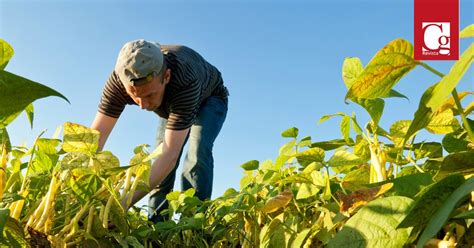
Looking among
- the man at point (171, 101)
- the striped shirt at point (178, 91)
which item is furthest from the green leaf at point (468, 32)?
the striped shirt at point (178, 91)

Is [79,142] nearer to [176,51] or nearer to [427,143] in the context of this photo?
[427,143]

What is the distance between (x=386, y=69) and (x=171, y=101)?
2.30m

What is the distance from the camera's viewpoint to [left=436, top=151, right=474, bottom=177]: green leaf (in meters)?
0.62

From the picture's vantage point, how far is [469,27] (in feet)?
2.02

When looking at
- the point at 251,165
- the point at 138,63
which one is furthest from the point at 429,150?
the point at 138,63

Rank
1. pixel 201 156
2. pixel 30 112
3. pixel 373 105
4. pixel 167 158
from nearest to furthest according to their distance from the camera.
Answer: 1. pixel 373 105
2. pixel 30 112
3. pixel 167 158
4. pixel 201 156

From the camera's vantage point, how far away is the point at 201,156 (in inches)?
130

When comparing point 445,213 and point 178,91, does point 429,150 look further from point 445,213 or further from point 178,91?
point 178,91

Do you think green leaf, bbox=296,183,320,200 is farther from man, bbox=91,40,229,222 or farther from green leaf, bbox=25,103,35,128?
man, bbox=91,40,229,222

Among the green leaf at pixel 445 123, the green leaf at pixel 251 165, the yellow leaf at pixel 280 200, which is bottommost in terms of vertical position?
the green leaf at pixel 251 165

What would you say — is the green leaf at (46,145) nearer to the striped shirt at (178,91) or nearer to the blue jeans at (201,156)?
the striped shirt at (178,91)

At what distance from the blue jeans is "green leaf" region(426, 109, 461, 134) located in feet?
7.88

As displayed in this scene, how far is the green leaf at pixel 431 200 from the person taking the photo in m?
0.51

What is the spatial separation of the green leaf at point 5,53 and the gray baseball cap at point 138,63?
1744 mm
